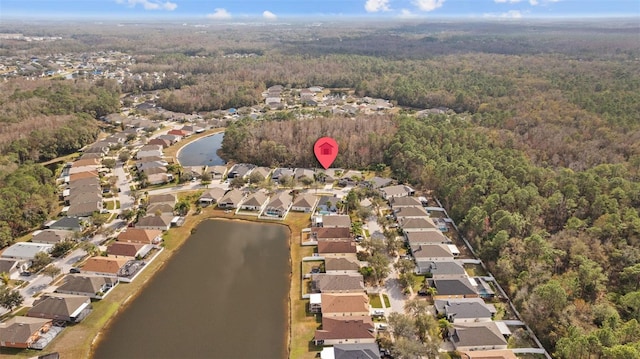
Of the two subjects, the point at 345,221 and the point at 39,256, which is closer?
the point at 39,256

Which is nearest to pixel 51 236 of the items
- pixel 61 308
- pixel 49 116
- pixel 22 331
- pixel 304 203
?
pixel 61 308

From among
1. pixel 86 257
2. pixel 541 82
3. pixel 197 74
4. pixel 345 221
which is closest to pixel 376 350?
pixel 345 221

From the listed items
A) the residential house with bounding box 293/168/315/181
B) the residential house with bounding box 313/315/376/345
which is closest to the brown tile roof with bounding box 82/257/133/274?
the residential house with bounding box 313/315/376/345

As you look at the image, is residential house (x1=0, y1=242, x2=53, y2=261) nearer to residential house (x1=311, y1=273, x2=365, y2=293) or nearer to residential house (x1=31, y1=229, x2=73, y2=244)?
residential house (x1=31, y1=229, x2=73, y2=244)

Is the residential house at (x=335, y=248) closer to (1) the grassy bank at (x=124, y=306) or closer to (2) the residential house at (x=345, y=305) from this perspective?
(1) the grassy bank at (x=124, y=306)

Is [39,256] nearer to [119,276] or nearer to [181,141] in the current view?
[119,276]

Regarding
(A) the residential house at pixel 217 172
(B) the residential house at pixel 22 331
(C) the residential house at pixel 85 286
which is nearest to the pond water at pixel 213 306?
(C) the residential house at pixel 85 286
